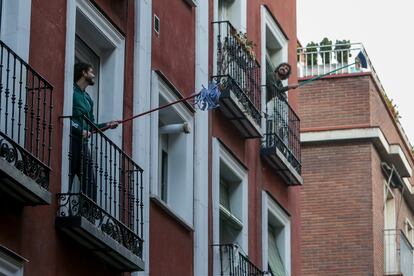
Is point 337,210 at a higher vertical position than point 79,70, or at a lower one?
higher

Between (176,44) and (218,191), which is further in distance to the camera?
(218,191)

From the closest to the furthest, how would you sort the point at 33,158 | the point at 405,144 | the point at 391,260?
the point at 33,158
the point at 391,260
the point at 405,144

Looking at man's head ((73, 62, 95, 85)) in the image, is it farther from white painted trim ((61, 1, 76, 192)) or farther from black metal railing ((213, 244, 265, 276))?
black metal railing ((213, 244, 265, 276))

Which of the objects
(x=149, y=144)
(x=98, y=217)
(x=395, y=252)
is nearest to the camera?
(x=98, y=217)

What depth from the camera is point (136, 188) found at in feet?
62.3

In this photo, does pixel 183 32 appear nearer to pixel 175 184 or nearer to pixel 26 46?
pixel 175 184

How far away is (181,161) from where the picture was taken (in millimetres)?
21766

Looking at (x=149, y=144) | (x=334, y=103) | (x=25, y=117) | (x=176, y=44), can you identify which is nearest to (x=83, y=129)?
(x=25, y=117)

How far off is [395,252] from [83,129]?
19.7 m

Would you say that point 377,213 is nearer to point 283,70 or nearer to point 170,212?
point 283,70

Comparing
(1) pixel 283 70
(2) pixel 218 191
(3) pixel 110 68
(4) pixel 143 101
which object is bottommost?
(2) pixel 218 191

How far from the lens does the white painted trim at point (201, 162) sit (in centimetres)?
2192

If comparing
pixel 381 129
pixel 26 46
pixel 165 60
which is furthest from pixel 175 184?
pixel 381 129

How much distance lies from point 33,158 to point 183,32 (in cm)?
734
